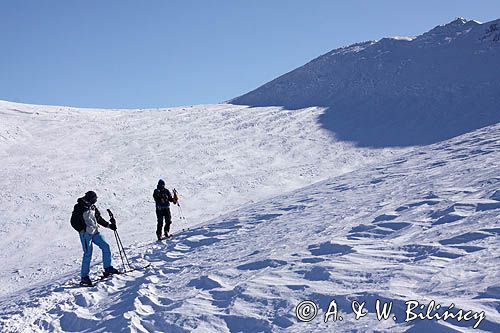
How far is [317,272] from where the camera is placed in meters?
7.57

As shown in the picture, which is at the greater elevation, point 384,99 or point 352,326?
point 384,99

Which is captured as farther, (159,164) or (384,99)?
(384,99)

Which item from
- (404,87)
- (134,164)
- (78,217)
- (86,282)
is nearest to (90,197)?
(78,217)

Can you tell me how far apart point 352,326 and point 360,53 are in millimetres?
43925

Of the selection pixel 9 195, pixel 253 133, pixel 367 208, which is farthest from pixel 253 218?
pixel 253 133

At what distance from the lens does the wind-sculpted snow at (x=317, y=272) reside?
6148 mm

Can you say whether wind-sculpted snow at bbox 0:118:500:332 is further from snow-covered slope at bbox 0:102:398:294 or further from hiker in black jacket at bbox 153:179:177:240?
snow-covered slope at bbox 0:102:398:294

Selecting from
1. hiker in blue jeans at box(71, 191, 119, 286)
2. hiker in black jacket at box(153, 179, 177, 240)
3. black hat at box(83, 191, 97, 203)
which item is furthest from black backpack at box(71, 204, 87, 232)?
hiker in black jacket at box(153, 179, 177, 240)

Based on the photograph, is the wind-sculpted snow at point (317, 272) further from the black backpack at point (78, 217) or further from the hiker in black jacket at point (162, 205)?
the black backpack at point (78, 217)

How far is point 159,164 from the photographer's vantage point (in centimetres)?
2805

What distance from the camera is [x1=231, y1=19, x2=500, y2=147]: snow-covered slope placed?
32.0 m

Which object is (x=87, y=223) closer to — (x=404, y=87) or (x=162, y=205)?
(x=162, y=205)

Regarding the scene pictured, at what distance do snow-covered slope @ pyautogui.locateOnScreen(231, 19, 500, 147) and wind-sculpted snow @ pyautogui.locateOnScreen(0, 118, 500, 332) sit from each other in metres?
19.3

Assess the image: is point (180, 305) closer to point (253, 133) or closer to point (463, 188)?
point (463, 188)
